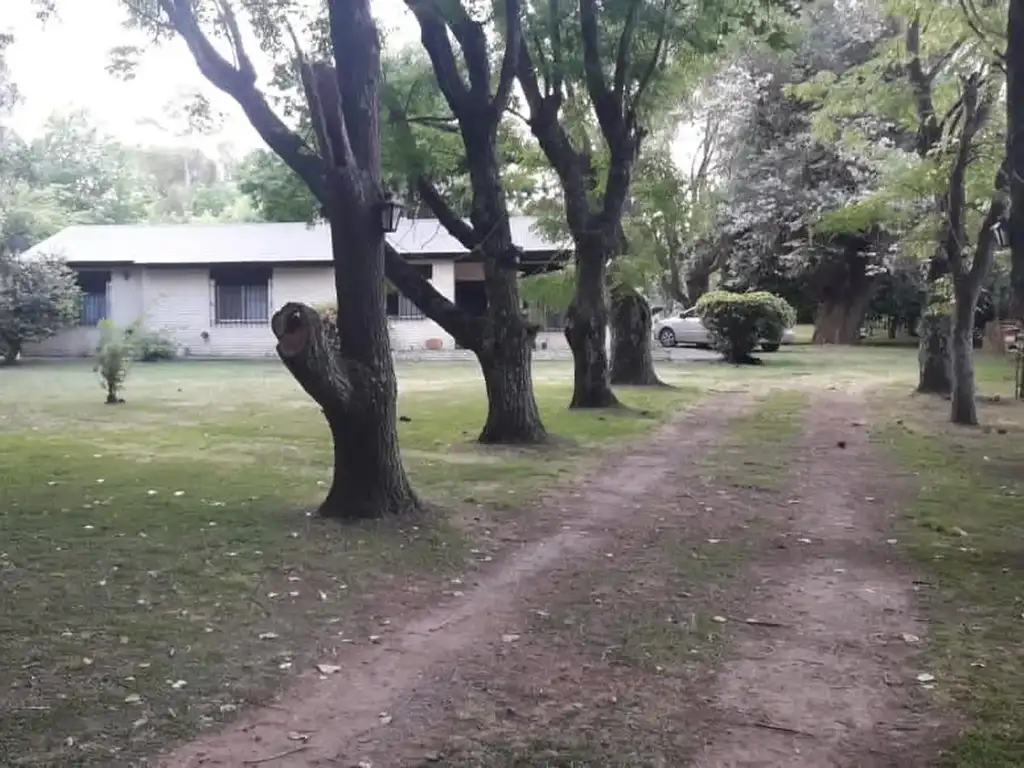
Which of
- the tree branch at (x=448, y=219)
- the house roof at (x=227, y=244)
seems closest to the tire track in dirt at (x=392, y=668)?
the tree branch at (x=448, y=219)

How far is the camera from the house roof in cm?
3247

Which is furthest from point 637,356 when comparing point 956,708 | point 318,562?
point 956,708

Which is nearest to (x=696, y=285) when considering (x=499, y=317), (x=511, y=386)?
(x=511, y=386)

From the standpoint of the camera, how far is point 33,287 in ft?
96.8

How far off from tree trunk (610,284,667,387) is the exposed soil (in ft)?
40.7

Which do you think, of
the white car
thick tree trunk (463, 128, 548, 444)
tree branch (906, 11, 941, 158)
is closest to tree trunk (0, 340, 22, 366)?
the white car

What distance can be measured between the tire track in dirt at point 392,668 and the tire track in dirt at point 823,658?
129 cm

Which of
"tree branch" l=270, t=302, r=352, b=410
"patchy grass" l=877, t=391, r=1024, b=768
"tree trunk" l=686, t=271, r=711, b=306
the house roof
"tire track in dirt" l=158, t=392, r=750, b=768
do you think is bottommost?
"tire track in dirt" l=158, t=392, r=750, b=768

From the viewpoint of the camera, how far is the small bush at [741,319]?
2788cm

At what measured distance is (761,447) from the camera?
1263 cm

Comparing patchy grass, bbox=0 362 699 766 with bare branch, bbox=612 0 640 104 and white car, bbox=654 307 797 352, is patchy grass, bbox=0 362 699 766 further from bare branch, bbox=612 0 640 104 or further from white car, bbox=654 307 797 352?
white car, bbox=654 307 797 352

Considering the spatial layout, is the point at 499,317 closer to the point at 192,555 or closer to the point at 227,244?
the point at 192,555

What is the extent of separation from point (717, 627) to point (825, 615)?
68 centimetres

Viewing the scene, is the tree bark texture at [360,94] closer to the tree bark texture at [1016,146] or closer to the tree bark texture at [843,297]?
the tree bark texture at [1016,146]
